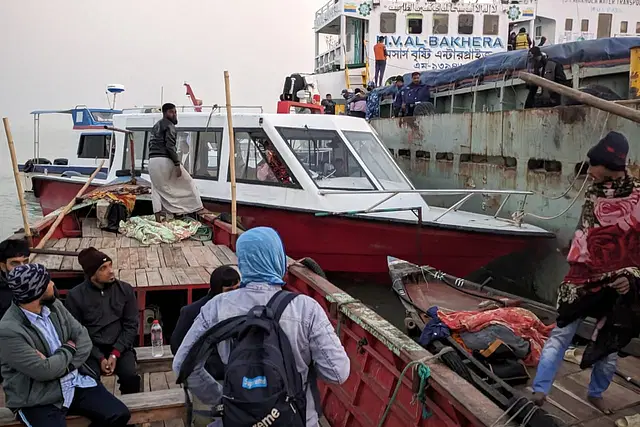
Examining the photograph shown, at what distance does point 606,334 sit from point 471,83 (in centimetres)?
1001

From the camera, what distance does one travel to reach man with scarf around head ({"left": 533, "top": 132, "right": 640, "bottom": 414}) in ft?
9.14

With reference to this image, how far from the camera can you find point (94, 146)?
17.2 meters

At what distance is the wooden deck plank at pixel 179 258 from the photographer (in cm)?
593

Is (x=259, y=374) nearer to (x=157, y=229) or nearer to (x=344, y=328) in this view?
(x=344, y=328)

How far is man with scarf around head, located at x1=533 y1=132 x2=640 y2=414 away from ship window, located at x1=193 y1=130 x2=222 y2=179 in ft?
21.6

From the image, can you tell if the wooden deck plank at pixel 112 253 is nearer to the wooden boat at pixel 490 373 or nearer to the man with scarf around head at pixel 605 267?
the wooden boat at pixel 490 373

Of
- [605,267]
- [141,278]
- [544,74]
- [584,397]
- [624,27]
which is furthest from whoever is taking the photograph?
[624,27]

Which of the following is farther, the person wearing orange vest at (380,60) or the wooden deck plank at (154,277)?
the person wearing orange vest at (380,60)

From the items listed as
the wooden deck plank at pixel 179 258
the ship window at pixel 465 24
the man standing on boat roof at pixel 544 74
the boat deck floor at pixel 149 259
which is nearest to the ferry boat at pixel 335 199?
the boat deck floor at pixel 149 259

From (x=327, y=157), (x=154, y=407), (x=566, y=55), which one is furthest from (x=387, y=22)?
(x=154, y=407)

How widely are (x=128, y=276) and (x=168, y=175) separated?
2734 millimetres

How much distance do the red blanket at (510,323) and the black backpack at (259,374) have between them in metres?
2.51

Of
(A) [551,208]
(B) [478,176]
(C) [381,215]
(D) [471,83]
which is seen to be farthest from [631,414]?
(D) [471,83]

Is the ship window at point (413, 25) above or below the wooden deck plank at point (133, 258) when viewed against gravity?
above
